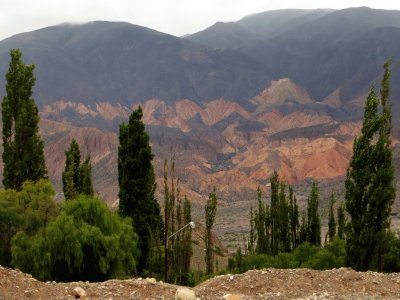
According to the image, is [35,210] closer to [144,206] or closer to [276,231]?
[144,206]

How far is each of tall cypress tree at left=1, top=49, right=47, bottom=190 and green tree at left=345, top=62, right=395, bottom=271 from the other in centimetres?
1812

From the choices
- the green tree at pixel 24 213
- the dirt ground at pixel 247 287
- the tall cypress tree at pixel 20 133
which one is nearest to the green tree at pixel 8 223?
the green tree at pixel 24 213

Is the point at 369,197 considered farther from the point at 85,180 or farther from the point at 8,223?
the point at 85,180

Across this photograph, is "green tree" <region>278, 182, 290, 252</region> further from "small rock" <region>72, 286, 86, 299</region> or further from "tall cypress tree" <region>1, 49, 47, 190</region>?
"small rock" <region>72, 286, 86, 299</region>

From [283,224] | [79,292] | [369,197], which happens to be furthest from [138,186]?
[283,224]

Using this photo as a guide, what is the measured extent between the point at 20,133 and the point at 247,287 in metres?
19.1

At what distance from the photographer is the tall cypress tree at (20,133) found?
31438mm

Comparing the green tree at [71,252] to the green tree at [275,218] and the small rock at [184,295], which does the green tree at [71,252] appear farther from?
the green tree at [275,218]

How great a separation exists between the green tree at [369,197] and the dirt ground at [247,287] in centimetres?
487

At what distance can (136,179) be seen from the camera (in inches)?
1209

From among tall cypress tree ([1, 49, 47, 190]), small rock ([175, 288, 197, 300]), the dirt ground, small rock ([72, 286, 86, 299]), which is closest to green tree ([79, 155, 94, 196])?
tall cypress tree ([1, 49, 47, 190])

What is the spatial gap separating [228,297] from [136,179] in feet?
52.8

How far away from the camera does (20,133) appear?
31406mm

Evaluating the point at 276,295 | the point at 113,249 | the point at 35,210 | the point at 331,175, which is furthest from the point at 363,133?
the point at 331,175
